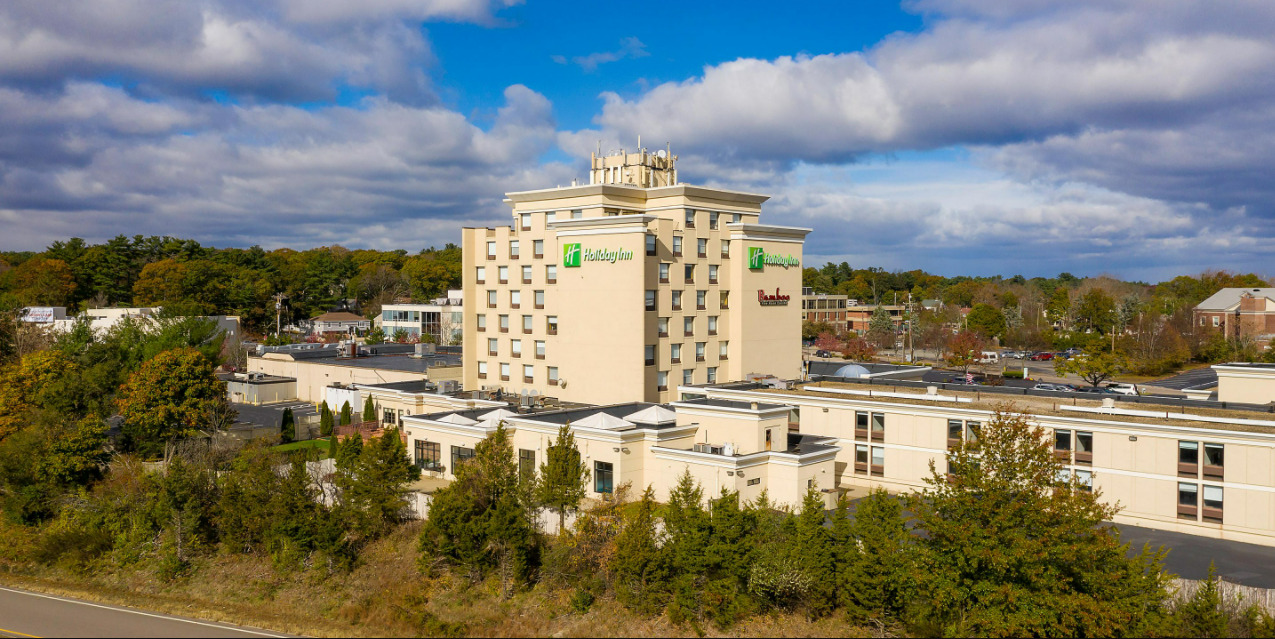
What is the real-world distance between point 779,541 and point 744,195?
33.9m

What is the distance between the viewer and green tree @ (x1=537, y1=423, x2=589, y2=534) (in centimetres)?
3362

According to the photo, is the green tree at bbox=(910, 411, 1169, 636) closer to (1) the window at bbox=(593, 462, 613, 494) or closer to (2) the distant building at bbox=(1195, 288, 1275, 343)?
(1) the window at bbox=(593, 462, 613, 494)

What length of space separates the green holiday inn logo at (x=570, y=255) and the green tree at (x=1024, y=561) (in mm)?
31186

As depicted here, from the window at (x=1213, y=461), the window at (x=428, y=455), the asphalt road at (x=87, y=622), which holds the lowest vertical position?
the asphalt road at (x=87, y=622)

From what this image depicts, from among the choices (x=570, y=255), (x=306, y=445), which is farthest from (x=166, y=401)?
(x=570, y=255)

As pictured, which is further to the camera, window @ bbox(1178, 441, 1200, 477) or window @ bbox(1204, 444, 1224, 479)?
window @ bbox(1178, 441, 1200, 477)

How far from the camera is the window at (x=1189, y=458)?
31156 millimetres

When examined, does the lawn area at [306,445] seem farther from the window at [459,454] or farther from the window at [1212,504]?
the window at [1212,504]

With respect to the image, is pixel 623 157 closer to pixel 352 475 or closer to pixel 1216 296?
pixel 352 475

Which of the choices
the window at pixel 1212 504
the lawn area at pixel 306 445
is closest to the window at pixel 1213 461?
the window at pixel 1212 504

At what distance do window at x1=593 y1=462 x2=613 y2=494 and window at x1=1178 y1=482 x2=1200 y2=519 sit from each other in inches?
964

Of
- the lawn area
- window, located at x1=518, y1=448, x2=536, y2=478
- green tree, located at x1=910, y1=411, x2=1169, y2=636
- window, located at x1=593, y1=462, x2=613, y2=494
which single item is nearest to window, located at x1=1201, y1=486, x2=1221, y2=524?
green tree, located at x1=910, y1=411, x2=1169, y2=636

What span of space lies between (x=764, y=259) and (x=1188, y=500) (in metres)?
29.8

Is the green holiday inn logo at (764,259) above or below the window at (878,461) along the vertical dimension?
above
